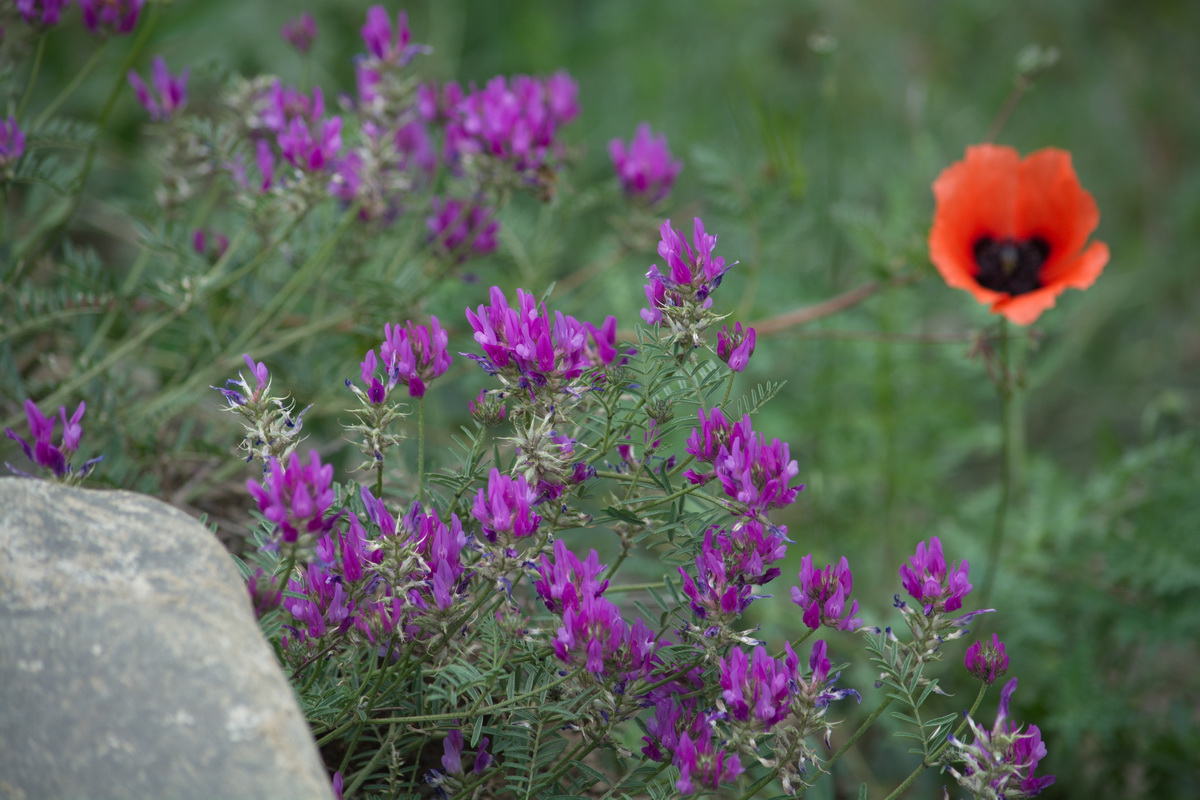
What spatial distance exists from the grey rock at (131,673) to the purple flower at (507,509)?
24cm

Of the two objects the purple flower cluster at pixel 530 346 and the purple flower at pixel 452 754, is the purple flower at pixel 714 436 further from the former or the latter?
the purple flower at pixel 452 754

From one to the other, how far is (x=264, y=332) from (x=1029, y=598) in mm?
1631

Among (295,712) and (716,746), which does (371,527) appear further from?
(716,746)

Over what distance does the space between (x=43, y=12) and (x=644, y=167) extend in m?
0.98

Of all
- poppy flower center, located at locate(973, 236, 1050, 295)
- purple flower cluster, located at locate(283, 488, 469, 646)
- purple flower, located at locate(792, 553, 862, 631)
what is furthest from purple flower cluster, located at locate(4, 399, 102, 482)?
poppy flower center, located at locate(973, 236, 1050, 295)

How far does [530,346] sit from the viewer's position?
1.05 metres

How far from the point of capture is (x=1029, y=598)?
220 centimetres

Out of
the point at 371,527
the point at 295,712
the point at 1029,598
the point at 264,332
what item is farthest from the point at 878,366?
the point at 295,712

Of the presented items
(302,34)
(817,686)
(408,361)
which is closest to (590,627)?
(817,686)

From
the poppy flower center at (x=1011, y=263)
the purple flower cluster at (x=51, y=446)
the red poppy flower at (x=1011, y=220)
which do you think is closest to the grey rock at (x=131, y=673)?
the purple flower cluster at (x=51, y=446)

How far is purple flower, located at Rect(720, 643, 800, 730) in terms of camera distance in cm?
100

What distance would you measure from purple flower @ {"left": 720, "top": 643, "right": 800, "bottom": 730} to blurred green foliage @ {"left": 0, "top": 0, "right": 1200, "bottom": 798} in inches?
34.2

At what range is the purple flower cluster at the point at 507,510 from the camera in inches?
39.7

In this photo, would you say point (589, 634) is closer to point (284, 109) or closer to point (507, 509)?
point (507, 509)
